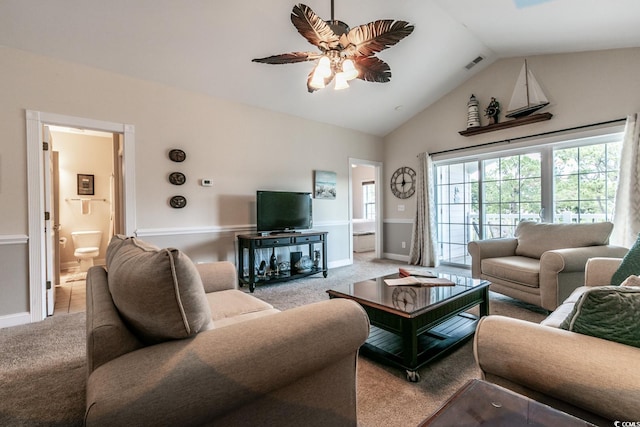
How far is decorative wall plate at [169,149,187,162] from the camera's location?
3.50m

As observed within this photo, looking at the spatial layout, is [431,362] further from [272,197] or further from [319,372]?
[272,197]

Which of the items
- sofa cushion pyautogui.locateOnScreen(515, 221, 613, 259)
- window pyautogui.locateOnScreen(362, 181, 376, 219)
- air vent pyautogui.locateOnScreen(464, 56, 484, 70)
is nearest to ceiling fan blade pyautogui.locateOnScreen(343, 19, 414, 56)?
sofa cushion pyautogui.locateOnScreen(515, 221, 613, 259)

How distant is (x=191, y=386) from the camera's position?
0.77 m

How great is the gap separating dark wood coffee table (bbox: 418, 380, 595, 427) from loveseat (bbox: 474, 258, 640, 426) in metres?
0.19

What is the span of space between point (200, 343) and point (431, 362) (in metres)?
1.61

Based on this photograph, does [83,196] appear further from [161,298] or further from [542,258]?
[542,258]

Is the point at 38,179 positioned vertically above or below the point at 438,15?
below

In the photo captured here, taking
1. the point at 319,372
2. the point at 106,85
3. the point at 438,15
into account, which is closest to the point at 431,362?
the point at 319,372

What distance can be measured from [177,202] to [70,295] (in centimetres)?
178

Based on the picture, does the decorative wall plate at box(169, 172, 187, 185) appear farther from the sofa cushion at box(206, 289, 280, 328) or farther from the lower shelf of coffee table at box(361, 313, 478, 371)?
the lower shelf of coffee table at box(361, 313, 478, 371)

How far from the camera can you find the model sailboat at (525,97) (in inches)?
154

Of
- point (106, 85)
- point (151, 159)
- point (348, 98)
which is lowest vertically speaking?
point (151, 159)

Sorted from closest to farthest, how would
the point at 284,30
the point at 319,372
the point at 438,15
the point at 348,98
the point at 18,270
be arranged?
the point at 319,372 < the point at 18,270 < the point at 284,30 < the point at 438,15 < the point at 348,98

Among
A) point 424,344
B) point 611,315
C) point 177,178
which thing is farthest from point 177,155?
point 611,315
